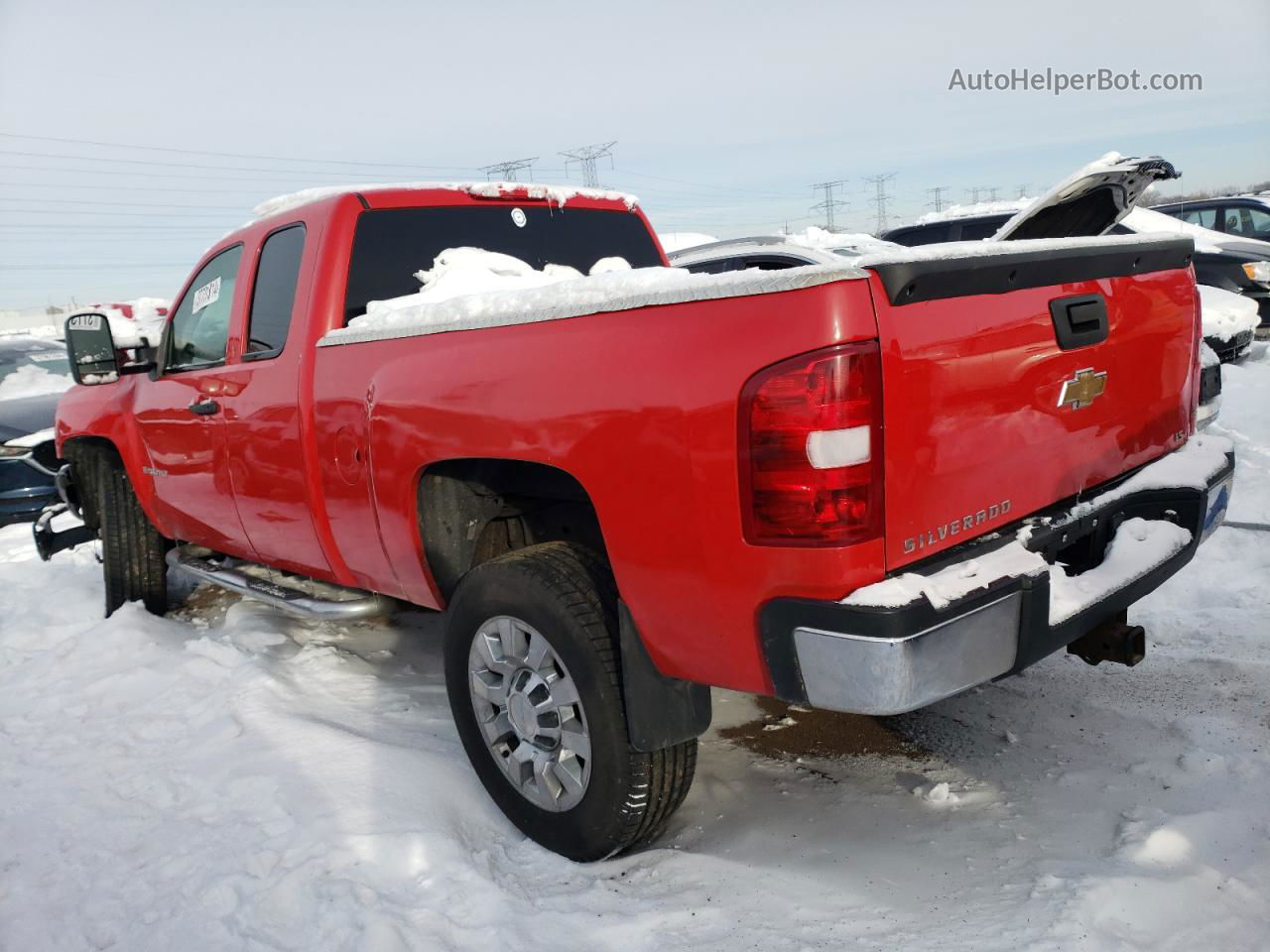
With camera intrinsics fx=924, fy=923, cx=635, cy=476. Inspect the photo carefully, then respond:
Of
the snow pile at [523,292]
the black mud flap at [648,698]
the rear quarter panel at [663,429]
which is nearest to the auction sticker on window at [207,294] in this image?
the snow pile at [523,292]

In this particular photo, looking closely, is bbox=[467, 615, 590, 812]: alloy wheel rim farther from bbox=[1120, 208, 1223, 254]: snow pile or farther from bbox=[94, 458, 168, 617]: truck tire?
bbox=[1120, 208, 1223, 254]: snow pile

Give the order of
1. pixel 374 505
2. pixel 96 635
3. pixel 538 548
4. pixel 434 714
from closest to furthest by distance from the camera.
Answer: pixel 538 548 < pixel 374 505 < pixel 434 714 < pixel 96 635

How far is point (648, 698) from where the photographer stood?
Answer: 2.32 metres

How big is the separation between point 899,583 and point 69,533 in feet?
17.7

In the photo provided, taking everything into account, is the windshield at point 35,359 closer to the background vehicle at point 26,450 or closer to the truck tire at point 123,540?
the background vehicle at point 26,450

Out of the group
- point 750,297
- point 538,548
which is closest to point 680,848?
point 538,548

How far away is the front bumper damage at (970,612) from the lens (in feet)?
6.16

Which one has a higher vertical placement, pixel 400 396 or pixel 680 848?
pixel 400 396

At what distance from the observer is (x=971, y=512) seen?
2139mm

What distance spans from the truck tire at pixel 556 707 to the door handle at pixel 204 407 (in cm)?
166

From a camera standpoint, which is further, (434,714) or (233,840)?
(434,714)

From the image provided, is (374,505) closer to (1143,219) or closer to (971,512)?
(971,512)

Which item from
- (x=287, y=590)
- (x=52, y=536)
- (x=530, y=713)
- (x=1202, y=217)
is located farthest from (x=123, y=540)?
(x=1202, y=217)

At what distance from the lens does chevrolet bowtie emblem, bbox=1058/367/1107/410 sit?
2.34 metres
